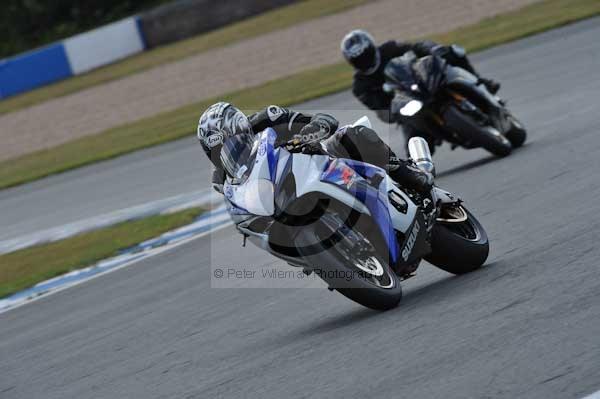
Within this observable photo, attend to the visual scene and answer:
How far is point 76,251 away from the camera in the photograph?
38.2ft

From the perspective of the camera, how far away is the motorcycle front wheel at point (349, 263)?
5.85 metres

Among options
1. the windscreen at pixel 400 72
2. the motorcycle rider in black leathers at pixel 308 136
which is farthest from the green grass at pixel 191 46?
the motorcycle rider in black leathers at pixel 308 136

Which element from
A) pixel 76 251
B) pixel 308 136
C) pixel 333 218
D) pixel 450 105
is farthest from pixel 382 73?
pixel 333 218

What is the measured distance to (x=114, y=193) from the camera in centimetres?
1495

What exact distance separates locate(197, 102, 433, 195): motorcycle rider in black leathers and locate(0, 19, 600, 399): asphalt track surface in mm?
717

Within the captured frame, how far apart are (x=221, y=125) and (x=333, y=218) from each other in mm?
825

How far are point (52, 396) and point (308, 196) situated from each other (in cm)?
186

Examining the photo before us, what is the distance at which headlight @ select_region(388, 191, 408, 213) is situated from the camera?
635 centimetres

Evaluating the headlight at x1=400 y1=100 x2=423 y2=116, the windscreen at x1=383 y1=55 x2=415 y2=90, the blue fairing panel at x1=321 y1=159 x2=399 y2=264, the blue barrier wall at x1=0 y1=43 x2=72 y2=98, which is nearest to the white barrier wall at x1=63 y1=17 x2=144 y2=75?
the blue barrier wall at x1=0 y1=43 x2=72 y2=98

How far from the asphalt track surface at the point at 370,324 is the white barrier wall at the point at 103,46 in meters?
24.2

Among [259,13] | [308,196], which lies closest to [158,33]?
[259,13]

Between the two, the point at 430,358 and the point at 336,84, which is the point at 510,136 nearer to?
the point at 430,358

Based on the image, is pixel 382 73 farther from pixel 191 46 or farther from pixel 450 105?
pixel 191 46

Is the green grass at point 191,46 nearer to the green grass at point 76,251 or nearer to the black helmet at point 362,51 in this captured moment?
the green grass at point 76,251
